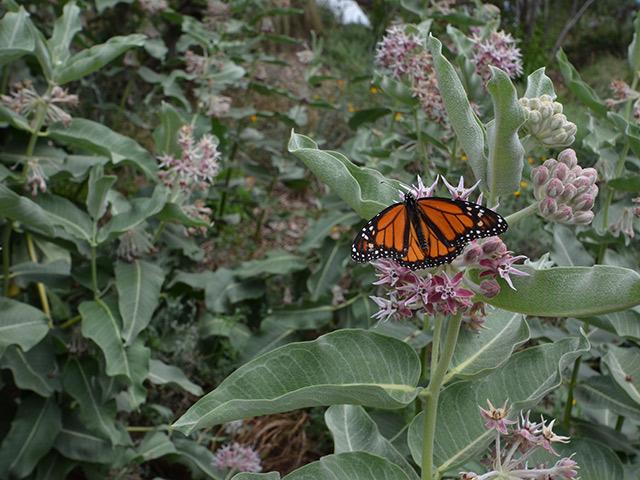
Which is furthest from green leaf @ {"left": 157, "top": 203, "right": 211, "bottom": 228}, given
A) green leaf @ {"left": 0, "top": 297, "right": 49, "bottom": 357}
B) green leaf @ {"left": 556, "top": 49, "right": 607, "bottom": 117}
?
Result: green leaf @ {"left": 556, "top": 49, "right": 607, "bottom": 117}

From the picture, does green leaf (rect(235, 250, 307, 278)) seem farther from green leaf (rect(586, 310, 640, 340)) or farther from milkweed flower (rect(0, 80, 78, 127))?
green leaf (rect(586, 310, 640, 340))

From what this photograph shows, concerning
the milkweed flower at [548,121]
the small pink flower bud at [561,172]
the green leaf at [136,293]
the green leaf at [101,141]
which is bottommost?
the green leaf at [136,293]

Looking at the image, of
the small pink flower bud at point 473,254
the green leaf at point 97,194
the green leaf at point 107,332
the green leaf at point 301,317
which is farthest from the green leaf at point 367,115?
the small pink flower bud at point 473,254

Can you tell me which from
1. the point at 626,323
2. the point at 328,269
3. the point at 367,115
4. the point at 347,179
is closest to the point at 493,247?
the point at 347,179

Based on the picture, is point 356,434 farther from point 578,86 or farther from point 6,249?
point 6,249

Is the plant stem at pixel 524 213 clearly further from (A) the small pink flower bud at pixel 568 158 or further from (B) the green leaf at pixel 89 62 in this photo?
(B) the green leaf at pixel 89 62

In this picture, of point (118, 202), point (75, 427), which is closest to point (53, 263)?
point (118, 202)
